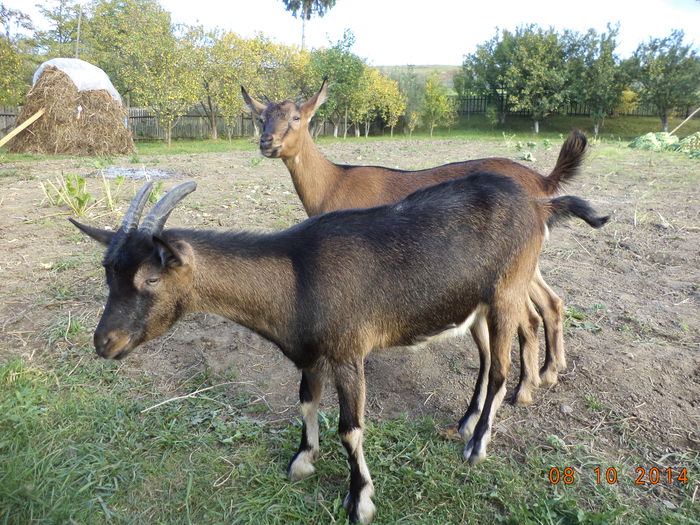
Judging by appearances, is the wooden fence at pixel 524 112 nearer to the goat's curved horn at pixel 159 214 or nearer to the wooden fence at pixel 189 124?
the wooden fence at pixel 189 124

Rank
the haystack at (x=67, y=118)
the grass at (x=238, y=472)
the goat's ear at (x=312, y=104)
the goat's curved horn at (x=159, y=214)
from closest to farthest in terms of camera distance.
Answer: the goat's curved horn at (x=159, y=214) < the grass at (x=238, y=472) < the goat's ear at (x=312, y=104) < the haystack at (x=67, y=118)

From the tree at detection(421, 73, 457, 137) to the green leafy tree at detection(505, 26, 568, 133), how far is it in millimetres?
4737

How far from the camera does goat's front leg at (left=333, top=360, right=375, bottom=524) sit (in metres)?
2.63

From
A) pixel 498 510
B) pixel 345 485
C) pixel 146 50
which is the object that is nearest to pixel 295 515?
pixel 345 485

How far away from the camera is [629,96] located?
118ft

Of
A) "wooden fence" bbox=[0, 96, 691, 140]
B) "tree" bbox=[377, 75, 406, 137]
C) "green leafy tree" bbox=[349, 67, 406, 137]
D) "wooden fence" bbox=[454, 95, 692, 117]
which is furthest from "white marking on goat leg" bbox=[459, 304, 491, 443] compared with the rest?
"wooden fence" bbox=[454, 95, 692, 117]

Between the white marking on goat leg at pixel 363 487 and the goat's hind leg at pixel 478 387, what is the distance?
2.77 ft

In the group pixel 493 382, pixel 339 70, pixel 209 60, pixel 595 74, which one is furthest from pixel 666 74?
pixel 493 382

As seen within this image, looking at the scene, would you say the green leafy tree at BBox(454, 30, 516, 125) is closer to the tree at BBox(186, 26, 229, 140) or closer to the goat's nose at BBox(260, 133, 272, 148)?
the tree at BBox(186, 26, 229, 140)

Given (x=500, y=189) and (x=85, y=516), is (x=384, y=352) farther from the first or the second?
(x=85, y=516)

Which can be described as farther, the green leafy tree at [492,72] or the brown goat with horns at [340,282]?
the green leafy tree at [492,72]

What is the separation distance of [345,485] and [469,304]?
1345mm

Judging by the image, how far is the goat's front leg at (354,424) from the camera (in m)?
2.63

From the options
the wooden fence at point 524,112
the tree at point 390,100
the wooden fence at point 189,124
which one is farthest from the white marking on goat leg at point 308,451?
the wooden fence at point 524,112
